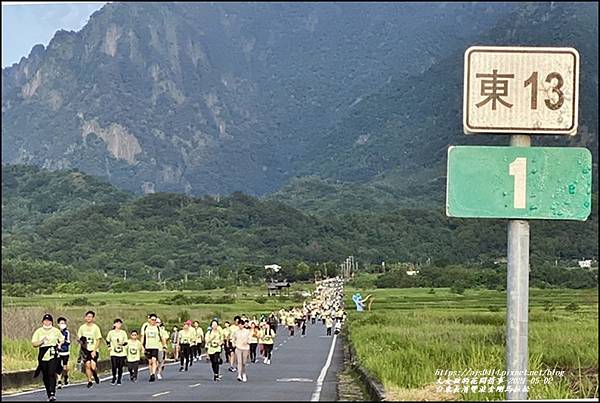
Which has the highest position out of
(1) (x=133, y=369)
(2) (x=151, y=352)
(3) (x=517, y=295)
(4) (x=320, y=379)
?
(3) (x=517, y=295)

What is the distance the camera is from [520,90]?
611cm

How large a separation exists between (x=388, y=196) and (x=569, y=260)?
1911 inches

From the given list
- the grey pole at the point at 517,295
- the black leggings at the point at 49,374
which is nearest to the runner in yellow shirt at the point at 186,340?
the black leggings at the point at 49,374

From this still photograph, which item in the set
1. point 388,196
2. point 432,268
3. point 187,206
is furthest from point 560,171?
point 388,196

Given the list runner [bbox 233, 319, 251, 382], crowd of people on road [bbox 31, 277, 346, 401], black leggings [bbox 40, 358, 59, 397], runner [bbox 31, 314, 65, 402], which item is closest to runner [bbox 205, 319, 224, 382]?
crowd of people on road [bbox 31, 277, 346, 401]

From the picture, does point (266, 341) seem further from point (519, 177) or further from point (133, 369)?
point (519, 177)

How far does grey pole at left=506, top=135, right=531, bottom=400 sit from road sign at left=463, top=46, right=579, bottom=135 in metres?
0.19

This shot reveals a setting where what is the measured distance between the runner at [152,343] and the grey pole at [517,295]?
52.6 ft

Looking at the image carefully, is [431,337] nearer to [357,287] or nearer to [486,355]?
[486,355]

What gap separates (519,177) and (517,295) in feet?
2.38

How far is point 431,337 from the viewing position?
A: 31.2 meters

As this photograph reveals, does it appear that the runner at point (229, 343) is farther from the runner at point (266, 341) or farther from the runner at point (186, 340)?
the runner at point (266, 341)

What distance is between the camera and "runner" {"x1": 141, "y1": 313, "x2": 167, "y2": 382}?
21609mm

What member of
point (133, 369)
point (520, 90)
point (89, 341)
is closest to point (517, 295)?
point (520, 90)
